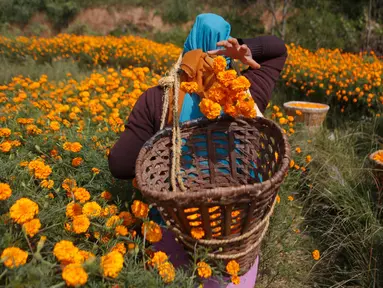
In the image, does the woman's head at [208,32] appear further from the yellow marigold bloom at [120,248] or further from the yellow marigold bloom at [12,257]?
the yellow marigold bloom at [12,257]

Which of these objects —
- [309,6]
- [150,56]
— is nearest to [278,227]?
[150,56]

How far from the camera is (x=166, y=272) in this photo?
1016mm

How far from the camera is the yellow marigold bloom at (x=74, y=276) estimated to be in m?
0.88

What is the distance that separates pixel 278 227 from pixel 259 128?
908 millimetres

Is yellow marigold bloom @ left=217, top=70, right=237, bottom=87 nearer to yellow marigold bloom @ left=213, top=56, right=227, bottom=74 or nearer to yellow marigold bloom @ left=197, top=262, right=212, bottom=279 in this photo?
yellow marigold bloom @ left=213, top=56, right=227, bottom=74

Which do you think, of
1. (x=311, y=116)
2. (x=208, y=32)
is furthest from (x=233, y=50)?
(x=311, y=116)

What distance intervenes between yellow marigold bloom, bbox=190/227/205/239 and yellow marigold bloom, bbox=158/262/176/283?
5.4 inches

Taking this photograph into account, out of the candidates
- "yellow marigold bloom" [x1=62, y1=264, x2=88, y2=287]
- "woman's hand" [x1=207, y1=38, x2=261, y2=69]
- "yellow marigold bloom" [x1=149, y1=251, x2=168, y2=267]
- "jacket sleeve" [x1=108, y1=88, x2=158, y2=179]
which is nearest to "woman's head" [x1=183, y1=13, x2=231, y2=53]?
"woman's hand" [x1=207, y1=38, x2=261, y2=69]

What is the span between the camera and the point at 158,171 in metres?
1.49

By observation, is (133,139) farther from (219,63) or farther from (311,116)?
(311,116)

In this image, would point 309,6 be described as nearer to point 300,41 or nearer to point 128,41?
point 300,41

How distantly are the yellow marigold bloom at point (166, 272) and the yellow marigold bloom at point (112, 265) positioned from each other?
0.14m

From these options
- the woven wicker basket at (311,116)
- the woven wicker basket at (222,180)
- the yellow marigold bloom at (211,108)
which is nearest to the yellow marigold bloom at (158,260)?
the woven wicker basket at (222,180)

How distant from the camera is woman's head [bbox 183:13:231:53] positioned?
150cm
